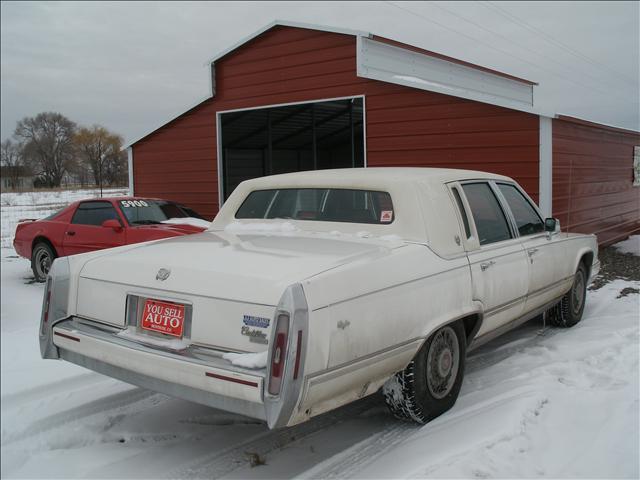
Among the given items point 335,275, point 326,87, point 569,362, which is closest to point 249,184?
point 335,275

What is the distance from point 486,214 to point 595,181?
7343 mm

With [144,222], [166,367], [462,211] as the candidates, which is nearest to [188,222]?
[144,222]

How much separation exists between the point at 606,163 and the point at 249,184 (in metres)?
8.81

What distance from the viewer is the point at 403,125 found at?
10.3 metres

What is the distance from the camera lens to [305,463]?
338cm

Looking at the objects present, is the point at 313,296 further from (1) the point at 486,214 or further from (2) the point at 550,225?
(2) the point at 550,225

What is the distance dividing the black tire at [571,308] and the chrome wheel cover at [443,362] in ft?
8.12

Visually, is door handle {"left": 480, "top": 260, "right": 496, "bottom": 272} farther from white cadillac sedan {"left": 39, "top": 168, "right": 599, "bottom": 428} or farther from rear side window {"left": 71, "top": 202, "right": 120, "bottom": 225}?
rear side window {"left": 71, "top": 202, "right": 120, "bottom": 225}

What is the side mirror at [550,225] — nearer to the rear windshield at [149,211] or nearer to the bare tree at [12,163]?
the bare tree at [12,163]

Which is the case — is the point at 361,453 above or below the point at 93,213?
below

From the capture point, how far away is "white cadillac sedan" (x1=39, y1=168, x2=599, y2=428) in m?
2.93

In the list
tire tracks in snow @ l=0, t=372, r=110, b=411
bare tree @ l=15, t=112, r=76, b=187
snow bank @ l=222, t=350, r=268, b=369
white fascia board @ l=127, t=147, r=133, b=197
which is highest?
white fascia board @ l=127, t=147, r=133, b=197

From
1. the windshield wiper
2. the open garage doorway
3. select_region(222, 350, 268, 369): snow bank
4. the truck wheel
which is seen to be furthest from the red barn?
select_region(222, 350, 268, 369): snow bank

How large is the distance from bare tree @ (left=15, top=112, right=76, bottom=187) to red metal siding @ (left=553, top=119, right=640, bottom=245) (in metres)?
6.37
